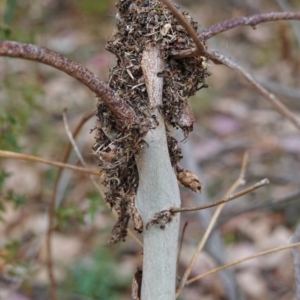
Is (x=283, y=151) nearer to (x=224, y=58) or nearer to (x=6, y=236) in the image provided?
(x=6, y=236)

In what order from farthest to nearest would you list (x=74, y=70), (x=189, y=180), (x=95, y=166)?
(x=95, y=166)
(x=189, y=180)
(x=74, y=70)

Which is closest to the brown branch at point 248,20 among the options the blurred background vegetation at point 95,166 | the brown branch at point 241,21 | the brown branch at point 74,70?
the brown branch at point 241,21

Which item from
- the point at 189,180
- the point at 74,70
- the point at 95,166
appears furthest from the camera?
the point at 95,166

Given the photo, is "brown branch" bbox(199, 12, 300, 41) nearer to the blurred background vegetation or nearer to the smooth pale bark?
the smooth pale bark

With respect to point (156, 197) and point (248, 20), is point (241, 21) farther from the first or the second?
point (156, 197)

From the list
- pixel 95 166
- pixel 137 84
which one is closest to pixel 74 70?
pixel 137 84

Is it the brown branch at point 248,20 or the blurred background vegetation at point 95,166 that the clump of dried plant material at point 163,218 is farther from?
the blurred background vegetation at point 95,166
